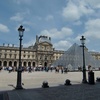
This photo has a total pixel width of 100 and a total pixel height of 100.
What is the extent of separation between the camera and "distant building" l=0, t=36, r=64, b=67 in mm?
87000

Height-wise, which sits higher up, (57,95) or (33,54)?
(33,54)

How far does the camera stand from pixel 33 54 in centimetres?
9331

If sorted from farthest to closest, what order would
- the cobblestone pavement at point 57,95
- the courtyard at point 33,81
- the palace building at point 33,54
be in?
the palace building at point 33,54 < the courtyard at point 33,81 < the cobblestone pavement at point 57,95

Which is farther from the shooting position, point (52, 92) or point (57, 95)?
point (52, 92)

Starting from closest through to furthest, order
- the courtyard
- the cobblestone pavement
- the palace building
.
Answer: the cobblestone pavement
the courtyard
the palace building

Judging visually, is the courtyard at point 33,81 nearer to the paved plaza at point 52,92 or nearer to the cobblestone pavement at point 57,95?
the paved plaza at point 52,92

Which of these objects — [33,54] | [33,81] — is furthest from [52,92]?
[33,54]

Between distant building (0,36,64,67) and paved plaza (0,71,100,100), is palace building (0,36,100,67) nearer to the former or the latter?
distant building (0,36,64,67)

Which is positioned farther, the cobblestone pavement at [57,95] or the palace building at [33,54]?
the palace building at [33,54]

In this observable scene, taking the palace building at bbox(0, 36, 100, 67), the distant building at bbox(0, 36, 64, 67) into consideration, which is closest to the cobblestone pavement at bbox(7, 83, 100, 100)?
the palace building at bbox(0, 36, 100, 67)

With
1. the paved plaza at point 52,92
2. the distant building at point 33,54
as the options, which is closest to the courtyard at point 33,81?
the paved plaza at point 52,92

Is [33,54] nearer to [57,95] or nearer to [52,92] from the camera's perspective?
[52,92]

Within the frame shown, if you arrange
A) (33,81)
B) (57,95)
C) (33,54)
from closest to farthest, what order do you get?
(57,95) → (33,81) → (33,54)

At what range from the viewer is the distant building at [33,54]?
285 feet
